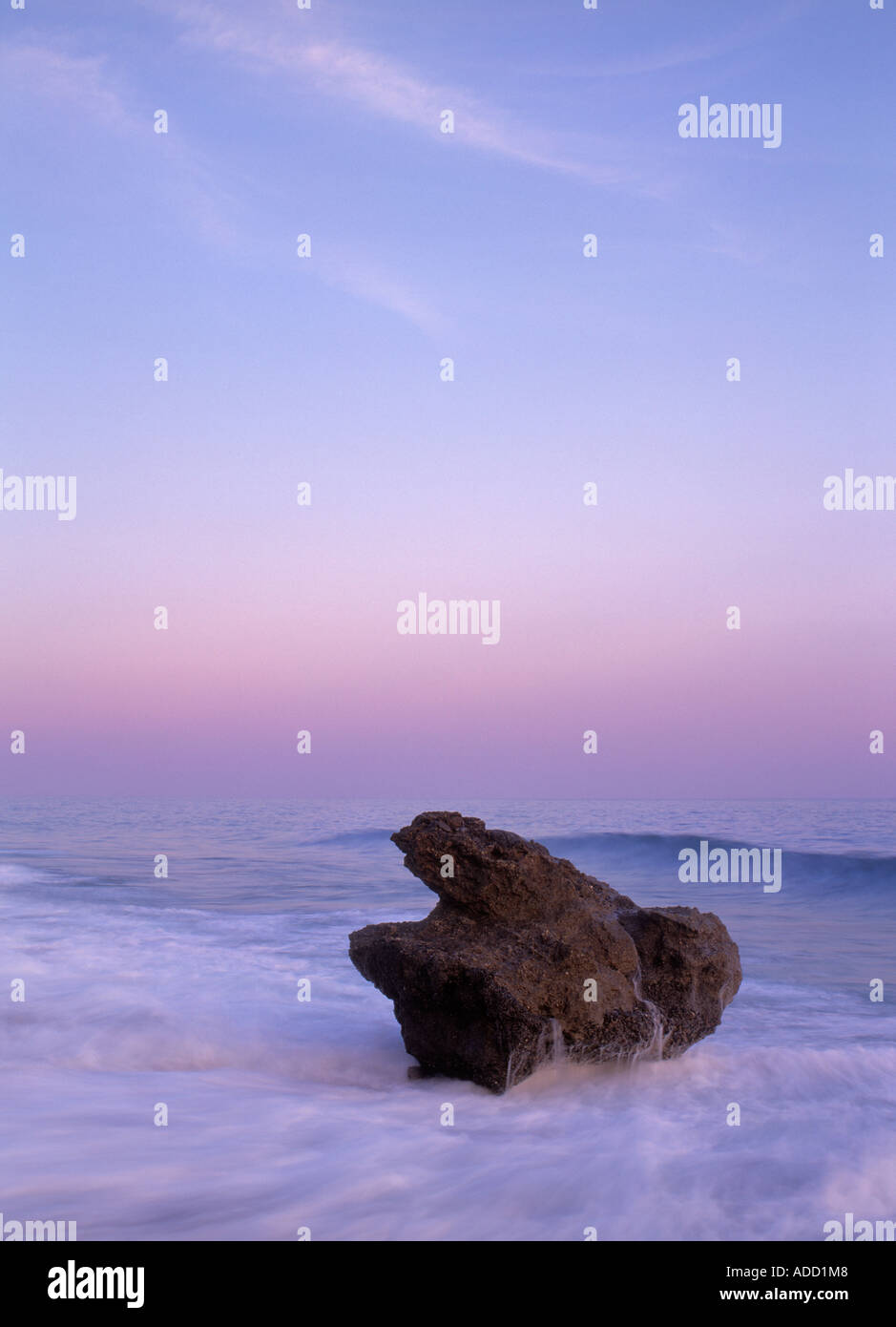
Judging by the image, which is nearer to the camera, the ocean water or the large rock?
the ocean water

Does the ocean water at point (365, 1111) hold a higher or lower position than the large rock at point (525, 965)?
lower

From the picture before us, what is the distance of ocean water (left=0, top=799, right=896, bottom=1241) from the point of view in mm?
5207

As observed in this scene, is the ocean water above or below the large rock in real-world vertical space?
below

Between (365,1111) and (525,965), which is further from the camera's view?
(525,965)

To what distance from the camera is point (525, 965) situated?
6.96 meters

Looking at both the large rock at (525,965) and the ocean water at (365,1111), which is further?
the large rock at (525,965)

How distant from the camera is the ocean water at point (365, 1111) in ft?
17.1

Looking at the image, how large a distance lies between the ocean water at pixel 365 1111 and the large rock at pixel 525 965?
0.30 m

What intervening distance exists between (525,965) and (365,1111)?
1.55 metres

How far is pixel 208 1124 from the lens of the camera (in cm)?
631

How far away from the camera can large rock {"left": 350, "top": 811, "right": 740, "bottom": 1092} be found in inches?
270

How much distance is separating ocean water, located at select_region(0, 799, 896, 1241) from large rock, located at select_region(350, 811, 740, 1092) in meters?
0.30
